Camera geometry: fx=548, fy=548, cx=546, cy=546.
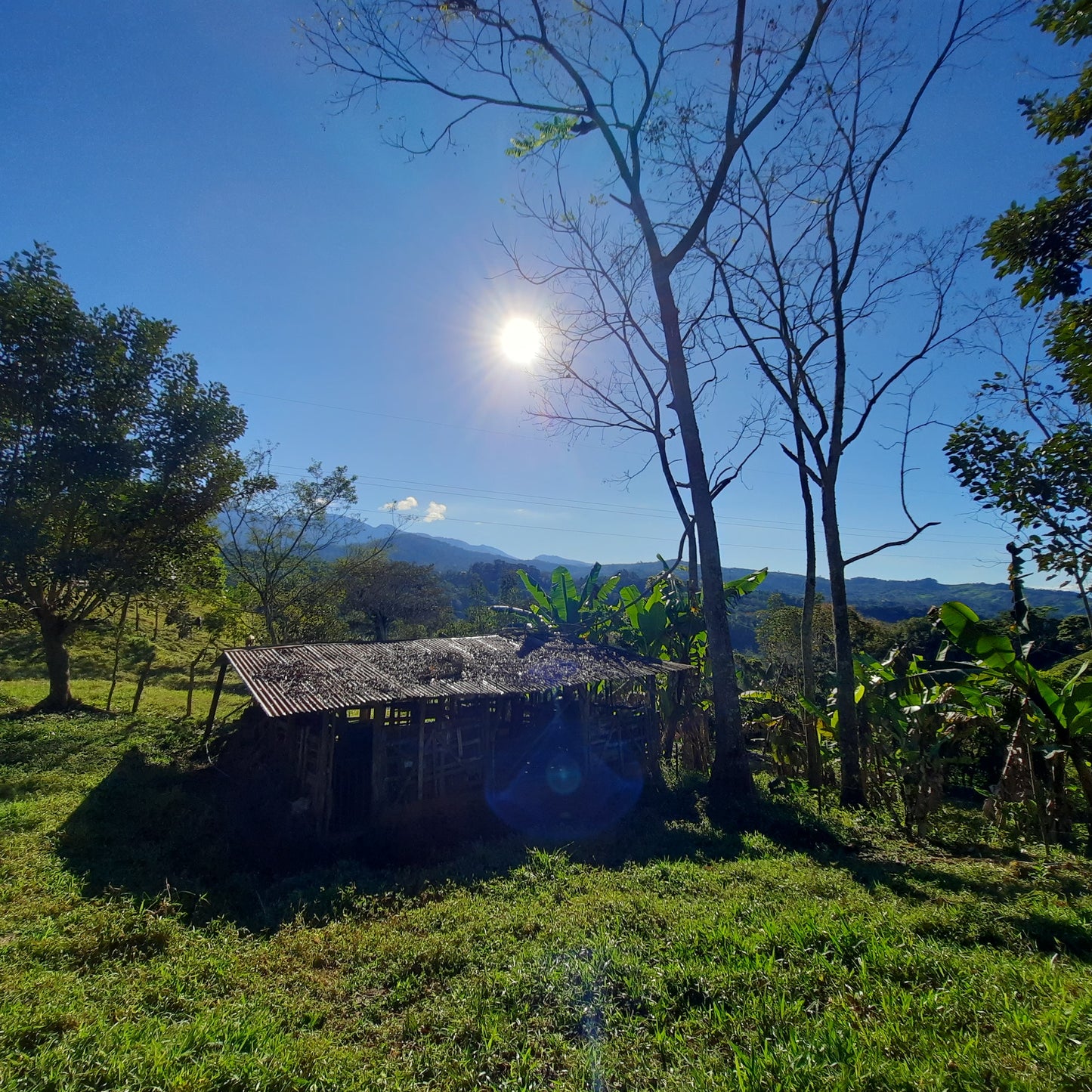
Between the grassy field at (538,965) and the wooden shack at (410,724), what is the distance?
1836mm

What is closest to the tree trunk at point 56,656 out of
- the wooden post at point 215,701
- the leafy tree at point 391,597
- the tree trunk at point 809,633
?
the wooden post at point 215,701

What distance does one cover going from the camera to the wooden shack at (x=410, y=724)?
29.0ft

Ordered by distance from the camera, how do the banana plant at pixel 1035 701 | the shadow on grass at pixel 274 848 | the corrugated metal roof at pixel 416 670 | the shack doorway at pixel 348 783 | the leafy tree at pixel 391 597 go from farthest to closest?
the leafy tree at pixel 391 597, the shack doorway at pixel 348 783, the corrugated metal roof at pixel 416 670, the shadow on grass at pixel 274 848, the banana plant at pixel 1035 701

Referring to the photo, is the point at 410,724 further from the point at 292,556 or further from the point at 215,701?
the point at 292,556

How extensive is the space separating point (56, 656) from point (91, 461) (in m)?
6.20

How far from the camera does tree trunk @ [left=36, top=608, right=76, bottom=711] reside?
14.7 metres

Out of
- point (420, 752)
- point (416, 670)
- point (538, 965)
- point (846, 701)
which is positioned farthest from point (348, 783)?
point (846, 701)

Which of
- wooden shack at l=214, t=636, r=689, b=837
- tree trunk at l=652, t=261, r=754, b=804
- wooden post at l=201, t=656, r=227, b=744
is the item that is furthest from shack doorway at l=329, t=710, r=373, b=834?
tree trunk at l=652, t=261, r=754, b=804

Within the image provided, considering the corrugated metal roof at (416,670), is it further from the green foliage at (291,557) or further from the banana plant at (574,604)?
the green foliage at (291,557)

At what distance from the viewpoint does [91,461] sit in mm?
12836

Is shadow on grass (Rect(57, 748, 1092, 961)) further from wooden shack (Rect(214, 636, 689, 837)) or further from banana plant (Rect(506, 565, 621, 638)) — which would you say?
banana plant (Rect(506, 565, 621, 638))

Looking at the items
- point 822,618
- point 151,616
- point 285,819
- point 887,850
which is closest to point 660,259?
point 887,850

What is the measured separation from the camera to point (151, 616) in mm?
33406

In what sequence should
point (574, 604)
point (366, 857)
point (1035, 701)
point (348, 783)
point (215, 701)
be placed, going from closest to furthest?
point (1035, 701)
point (366, 857)
point (348, 783)
point (215, 701)
point (574, 604)
